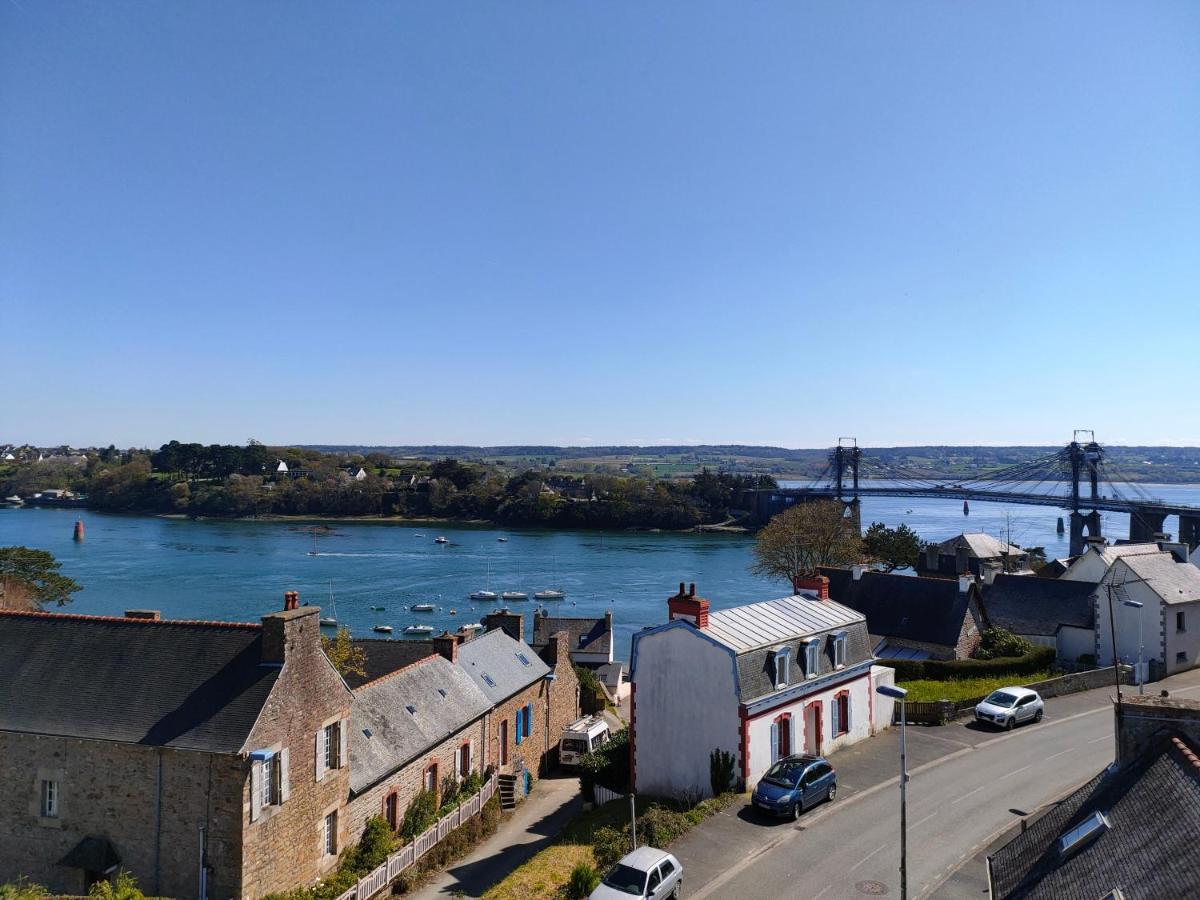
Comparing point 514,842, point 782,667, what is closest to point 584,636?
point 514,842

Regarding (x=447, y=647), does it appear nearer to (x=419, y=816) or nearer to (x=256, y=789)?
(x=419, y=816)

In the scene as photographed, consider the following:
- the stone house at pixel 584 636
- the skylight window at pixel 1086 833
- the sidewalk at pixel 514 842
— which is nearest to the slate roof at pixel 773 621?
the sidewalk at pixel 514 842

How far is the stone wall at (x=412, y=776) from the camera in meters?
22.3

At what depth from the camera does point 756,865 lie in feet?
61.1

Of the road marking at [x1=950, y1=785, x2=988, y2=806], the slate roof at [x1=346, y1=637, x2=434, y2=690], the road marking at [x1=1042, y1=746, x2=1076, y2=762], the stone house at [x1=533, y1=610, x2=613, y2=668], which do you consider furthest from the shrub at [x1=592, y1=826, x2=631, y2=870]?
the stone house at [x1=533, y1=610, x2=613, y2=668]

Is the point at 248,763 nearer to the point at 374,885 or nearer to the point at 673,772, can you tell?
the point at 374,885

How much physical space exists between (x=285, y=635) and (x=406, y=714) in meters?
7.07

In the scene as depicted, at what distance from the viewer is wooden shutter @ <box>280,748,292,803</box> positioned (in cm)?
1936

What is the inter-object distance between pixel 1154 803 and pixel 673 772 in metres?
15.2

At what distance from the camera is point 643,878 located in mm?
16422

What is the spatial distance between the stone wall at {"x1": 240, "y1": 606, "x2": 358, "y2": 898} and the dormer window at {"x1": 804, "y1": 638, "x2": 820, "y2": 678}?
13529 millimetres

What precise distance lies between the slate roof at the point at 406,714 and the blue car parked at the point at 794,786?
9.93 metres

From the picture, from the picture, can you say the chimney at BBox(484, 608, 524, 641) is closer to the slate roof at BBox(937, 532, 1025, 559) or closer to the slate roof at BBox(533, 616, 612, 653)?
the slate roof at BBox(533, 616, 612, 653)

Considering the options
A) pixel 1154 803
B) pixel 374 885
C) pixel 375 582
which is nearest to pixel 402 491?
pixel 375 582
